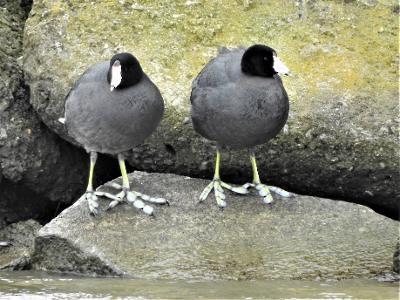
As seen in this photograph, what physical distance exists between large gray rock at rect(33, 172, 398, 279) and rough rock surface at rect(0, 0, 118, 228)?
2.95 feet

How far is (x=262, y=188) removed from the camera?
7.01 m

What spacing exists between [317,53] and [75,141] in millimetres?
1805

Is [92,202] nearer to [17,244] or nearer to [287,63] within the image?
[17,244]

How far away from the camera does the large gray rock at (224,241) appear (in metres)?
6.09

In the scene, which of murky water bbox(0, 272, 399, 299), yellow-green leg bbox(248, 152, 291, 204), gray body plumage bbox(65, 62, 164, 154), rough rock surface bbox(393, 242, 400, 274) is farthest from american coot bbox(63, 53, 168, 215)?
rough rock surface bbox(393, 242, 400, 274)

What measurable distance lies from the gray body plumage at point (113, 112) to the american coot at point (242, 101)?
30 centimetres

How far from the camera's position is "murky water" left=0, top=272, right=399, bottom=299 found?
539 centimetres

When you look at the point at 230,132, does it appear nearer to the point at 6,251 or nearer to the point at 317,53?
the point at 317,53

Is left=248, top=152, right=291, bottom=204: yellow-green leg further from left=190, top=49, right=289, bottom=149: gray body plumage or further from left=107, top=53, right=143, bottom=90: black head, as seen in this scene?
left=107, top=53, right=143, bottom=90: black head

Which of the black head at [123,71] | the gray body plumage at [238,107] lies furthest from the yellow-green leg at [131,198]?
the black head at [123,71]

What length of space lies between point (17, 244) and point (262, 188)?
1.73 metres

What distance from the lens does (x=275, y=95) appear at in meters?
6.69

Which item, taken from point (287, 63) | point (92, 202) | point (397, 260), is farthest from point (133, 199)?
point (397, 260)

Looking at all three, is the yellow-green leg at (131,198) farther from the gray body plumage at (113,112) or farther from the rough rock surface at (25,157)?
the rough rock surface at (25,157)
